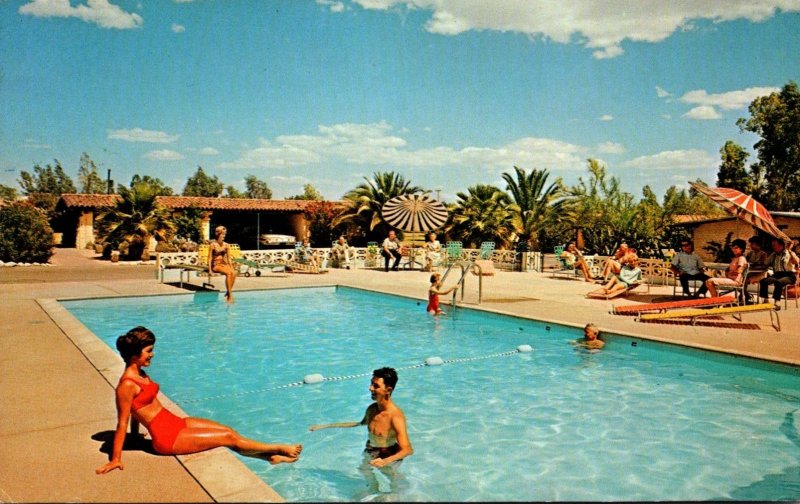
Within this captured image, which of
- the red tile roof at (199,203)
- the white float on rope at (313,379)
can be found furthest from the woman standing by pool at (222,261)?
the red tile roof at (199,203)

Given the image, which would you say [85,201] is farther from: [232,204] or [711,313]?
[711,313]

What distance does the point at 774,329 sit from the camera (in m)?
9.28

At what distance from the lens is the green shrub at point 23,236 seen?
2255 cm

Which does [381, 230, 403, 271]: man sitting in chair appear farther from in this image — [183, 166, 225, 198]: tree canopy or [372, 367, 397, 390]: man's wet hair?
[183, 166, 225, 198]: tree canopy

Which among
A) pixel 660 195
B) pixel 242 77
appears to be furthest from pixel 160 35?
pixel 660 195

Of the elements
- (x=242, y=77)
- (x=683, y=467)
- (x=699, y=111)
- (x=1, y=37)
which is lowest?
(x=683, y=467)

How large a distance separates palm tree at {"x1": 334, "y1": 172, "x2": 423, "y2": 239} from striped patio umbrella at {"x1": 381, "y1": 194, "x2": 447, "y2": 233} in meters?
8.90

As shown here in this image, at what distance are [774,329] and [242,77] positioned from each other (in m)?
25.0

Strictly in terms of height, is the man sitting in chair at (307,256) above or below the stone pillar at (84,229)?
below

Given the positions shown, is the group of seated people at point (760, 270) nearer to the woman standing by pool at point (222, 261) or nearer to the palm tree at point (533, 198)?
the woman standing by pool at point (222, 261)

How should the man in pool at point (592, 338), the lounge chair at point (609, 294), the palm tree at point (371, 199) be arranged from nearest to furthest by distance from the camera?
the man in pool at point (592, 338) < the lounge chair at point (609, 294) < the palm tree at point (371, 199)

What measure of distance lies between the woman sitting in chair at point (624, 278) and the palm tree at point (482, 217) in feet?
48.8

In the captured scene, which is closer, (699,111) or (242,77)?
(242,77)

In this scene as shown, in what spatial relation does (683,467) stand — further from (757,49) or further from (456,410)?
(757,49)
